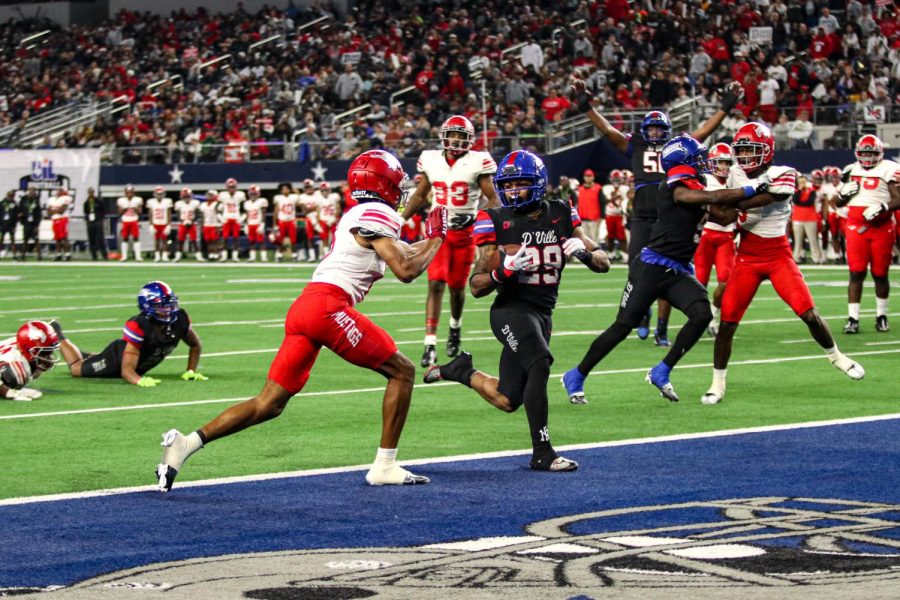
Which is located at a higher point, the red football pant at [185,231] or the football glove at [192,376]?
the red football pant at [185,231]

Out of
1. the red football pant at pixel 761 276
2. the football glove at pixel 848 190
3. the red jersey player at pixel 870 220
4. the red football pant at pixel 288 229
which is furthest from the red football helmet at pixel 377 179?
the red football pant at pixel 288 229

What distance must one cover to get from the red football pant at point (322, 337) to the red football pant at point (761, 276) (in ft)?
13.4

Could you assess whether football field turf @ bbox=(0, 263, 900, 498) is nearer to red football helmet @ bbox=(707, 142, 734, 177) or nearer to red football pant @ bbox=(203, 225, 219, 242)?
red football helmet @ bbox=(707, 142, 734, 177)

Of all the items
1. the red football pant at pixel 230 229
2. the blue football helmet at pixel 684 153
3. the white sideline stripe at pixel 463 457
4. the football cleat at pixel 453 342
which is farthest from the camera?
the red football pant at pixel 230 229

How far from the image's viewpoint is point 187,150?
4097cm

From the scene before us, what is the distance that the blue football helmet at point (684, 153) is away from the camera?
10648 mm

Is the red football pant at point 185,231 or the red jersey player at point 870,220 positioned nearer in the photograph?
the red jersey player at point 870,220

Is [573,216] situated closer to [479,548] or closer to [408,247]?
[408,247]

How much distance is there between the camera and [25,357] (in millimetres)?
11391

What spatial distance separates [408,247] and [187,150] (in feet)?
112

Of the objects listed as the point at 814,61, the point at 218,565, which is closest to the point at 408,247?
the point at 218,565

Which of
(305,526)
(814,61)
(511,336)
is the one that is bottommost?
(305,526)

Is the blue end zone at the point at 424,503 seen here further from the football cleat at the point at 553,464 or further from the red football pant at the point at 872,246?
the red football pant at the point at 872,246

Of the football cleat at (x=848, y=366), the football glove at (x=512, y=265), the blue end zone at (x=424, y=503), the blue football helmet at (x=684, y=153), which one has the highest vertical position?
the blue football helmet at (x=684, y=153)
